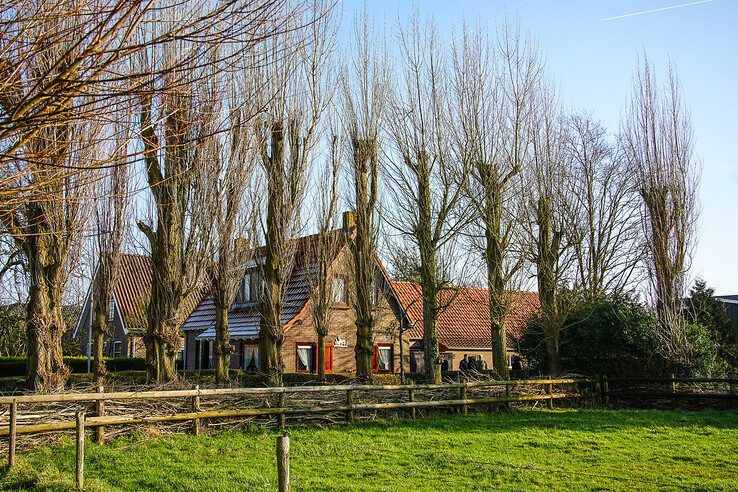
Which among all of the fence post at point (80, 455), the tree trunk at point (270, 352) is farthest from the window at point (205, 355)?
the fence post at point (80, 455)

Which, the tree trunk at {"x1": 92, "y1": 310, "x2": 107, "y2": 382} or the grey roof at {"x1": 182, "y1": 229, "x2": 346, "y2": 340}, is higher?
the grey roof at {"x1": 182, "y1": 229, "x2": 346, "y2": 340}

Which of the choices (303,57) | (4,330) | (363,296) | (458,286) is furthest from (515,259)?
(4,330)

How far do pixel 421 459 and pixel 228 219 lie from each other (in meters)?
8.59

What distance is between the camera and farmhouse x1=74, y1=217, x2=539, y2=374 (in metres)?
25.2

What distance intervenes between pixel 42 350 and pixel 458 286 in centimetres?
1069

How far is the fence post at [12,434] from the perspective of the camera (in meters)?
9.73

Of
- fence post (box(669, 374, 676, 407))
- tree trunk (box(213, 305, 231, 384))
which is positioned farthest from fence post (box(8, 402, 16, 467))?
fence post (box(669, 374, 676, 407))

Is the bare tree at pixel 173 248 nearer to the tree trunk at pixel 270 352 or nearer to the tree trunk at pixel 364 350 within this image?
the tree trunk at pixel 270 352

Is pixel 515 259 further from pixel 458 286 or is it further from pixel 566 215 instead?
pixel 566 215

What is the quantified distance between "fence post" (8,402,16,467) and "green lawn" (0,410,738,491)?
8.0 inches

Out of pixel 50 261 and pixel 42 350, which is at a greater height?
pixel 50 261

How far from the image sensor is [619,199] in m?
28.7

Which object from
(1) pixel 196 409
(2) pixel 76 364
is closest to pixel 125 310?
(2) pixel 76 364

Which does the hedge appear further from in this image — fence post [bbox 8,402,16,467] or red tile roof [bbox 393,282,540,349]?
fence post [bbox 8,402,16,467]
